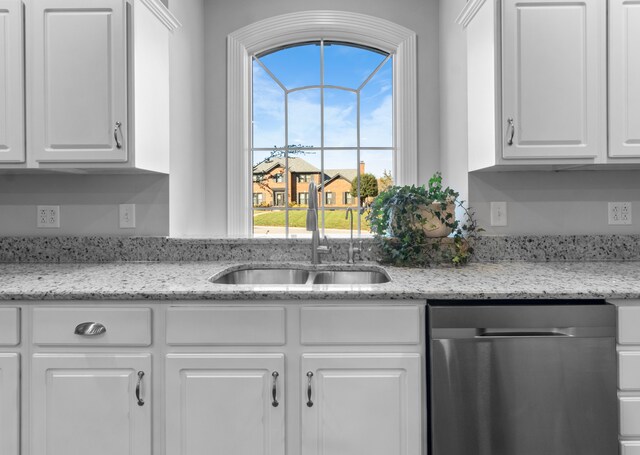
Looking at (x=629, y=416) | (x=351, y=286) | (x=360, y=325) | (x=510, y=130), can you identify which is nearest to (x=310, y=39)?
(x=510, y=130)

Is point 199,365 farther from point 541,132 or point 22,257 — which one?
point 541,132

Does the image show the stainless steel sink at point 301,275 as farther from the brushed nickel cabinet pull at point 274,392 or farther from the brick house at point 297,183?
the brick house at point 297,183

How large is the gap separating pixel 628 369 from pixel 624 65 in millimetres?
→ 1175

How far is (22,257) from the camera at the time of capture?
2076 millimetres

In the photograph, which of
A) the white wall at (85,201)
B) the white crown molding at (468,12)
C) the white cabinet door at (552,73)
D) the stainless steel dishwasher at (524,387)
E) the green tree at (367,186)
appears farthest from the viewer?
the green tree at (367,186)

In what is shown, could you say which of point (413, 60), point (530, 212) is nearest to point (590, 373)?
point (530, 212)

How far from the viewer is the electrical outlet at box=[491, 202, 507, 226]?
6.77ft

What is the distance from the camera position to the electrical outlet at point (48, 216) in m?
2.11

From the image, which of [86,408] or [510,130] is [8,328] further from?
[510,130]

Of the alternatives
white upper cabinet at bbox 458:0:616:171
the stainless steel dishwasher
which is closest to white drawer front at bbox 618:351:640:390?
the stainless steel dishwasher

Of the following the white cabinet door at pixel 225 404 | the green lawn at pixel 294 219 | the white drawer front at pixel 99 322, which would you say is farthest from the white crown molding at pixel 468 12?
the white drawer front at pixel 99 322

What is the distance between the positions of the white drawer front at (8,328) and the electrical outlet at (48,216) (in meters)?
Result: 0.81

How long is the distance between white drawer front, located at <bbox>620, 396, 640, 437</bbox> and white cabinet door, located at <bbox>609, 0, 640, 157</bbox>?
3.33ft

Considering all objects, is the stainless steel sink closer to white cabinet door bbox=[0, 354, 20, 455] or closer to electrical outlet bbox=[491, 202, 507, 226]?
electrical outlet bbox=[491, 202, 507, 226]
